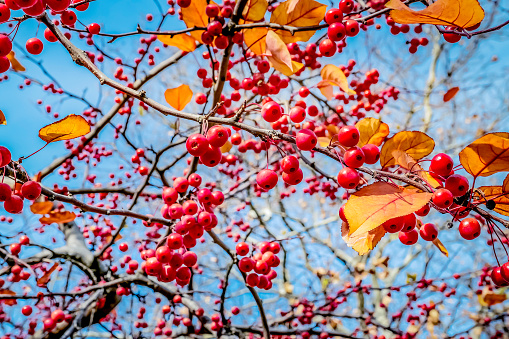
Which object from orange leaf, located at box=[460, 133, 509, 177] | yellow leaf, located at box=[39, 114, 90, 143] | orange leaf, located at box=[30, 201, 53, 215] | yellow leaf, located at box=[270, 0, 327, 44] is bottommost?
orange leaf, located at box=[460, 133, 509, 177]

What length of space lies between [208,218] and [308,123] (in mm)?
1565

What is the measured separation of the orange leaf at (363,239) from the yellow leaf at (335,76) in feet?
4.06

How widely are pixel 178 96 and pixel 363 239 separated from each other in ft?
4.02

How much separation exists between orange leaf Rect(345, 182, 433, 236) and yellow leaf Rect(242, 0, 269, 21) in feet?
4.84

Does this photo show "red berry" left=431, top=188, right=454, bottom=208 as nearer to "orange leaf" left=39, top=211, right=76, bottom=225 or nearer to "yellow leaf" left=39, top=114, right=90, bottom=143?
"yellow leaf" left=39, top=114, right=90, bottom=143

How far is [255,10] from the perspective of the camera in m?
2.10

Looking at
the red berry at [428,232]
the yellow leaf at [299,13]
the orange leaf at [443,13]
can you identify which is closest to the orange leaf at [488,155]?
the red berry at [428,232]

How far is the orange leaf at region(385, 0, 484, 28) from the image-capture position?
1146mm

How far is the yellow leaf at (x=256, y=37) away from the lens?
2068 mm

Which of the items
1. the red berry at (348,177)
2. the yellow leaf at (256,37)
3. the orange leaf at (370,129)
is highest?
the yellow leaf at (256,37)

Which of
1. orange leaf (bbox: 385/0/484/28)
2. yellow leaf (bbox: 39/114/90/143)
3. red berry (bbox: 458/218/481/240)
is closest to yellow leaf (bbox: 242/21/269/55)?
orange leaf (bbox: 385/0/484/28)

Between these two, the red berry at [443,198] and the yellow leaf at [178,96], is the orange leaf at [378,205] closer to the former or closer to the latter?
the red berry at [443,198]

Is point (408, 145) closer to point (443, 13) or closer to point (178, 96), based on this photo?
point (443, 13)

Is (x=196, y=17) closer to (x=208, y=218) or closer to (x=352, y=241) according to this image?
(x=208, y=218)
